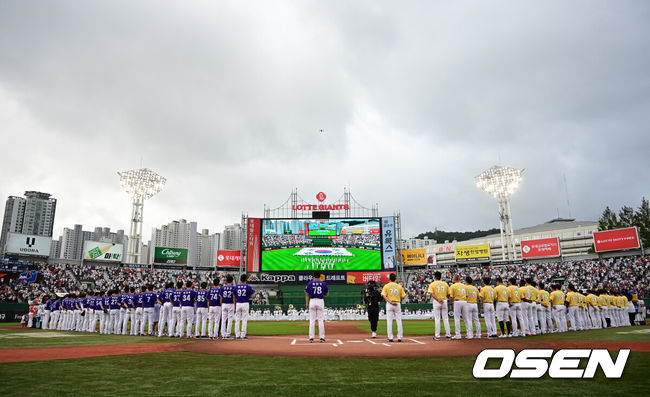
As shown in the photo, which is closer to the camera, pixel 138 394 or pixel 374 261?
pixel 138 394

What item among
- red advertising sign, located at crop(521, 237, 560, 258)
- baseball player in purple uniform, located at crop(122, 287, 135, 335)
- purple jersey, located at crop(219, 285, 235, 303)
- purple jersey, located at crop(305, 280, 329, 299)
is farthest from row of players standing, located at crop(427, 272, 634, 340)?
Result: red advertising sign, located at crop(521, 237, 560, 258)

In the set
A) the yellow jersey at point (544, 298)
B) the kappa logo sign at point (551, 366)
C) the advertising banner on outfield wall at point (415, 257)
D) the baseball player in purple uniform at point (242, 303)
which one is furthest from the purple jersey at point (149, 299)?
the advertising banner on outfield wall at point (415, 257)

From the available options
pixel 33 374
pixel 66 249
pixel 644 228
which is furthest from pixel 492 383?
pixel 66 249

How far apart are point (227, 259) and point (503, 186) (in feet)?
137

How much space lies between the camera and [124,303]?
16.4m

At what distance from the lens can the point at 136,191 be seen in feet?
172

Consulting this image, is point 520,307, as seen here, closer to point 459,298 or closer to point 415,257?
point 459,298

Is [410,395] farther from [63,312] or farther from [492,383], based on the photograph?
[63,312]

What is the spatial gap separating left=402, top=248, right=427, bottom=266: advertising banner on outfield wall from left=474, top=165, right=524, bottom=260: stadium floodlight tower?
1211 cm

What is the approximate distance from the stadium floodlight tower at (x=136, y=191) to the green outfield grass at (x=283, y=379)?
4914 cm

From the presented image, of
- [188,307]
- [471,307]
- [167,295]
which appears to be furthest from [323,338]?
[167,295]

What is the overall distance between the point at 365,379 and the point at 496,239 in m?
123

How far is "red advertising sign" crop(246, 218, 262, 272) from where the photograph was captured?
46609 mm

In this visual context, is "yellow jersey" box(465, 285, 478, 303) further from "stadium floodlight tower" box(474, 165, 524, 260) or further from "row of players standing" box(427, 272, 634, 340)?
"stadium floodlight tower" box(474, 165, 524, 260)
